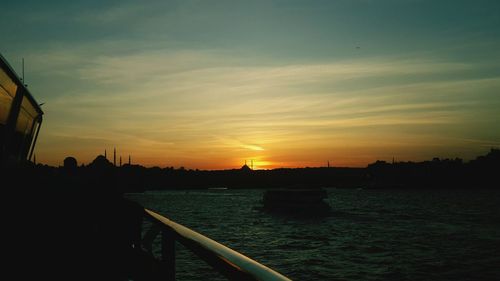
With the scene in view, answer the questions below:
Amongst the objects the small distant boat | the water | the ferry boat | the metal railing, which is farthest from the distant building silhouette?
the small distant boat

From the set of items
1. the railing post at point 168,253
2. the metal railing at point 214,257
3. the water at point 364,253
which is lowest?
the water at point 364,253

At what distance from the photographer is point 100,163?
613 centimetres

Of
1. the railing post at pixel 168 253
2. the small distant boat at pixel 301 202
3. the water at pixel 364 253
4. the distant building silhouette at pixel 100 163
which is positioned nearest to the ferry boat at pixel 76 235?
the railing post at pixel 168 253

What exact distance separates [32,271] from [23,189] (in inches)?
33.6

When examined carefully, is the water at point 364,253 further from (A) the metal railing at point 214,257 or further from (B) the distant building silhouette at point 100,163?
(A) the metal railing at point 214,257

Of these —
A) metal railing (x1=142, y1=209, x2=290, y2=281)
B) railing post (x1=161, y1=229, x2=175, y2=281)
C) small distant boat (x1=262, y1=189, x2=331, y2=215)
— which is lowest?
small distant boat (x1=262, y1=189, x2=331, y2=215)

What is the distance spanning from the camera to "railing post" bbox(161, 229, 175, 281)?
3277 mm

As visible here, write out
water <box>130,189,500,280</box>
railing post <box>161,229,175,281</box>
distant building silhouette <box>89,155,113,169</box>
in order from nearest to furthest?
1. railing post <box>161,229,175,281</box>
2. distant building silhouette <box>89,155,113,169</box>
3. water <box>130,189,500,280</box>

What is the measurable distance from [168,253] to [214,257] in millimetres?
1497

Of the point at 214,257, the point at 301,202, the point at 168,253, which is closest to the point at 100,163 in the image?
the point at 168,253

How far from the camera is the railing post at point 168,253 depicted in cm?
328

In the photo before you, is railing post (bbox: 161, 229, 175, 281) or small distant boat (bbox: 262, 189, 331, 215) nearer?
railing post (bbox: 161, 229, 175, 281)

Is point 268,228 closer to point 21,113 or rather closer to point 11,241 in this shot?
point 21,113

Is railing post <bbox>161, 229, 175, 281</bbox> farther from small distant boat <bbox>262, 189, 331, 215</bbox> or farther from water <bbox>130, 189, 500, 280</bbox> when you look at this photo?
small distant boat <bbox>262, 189, 331, 215</bbox>
